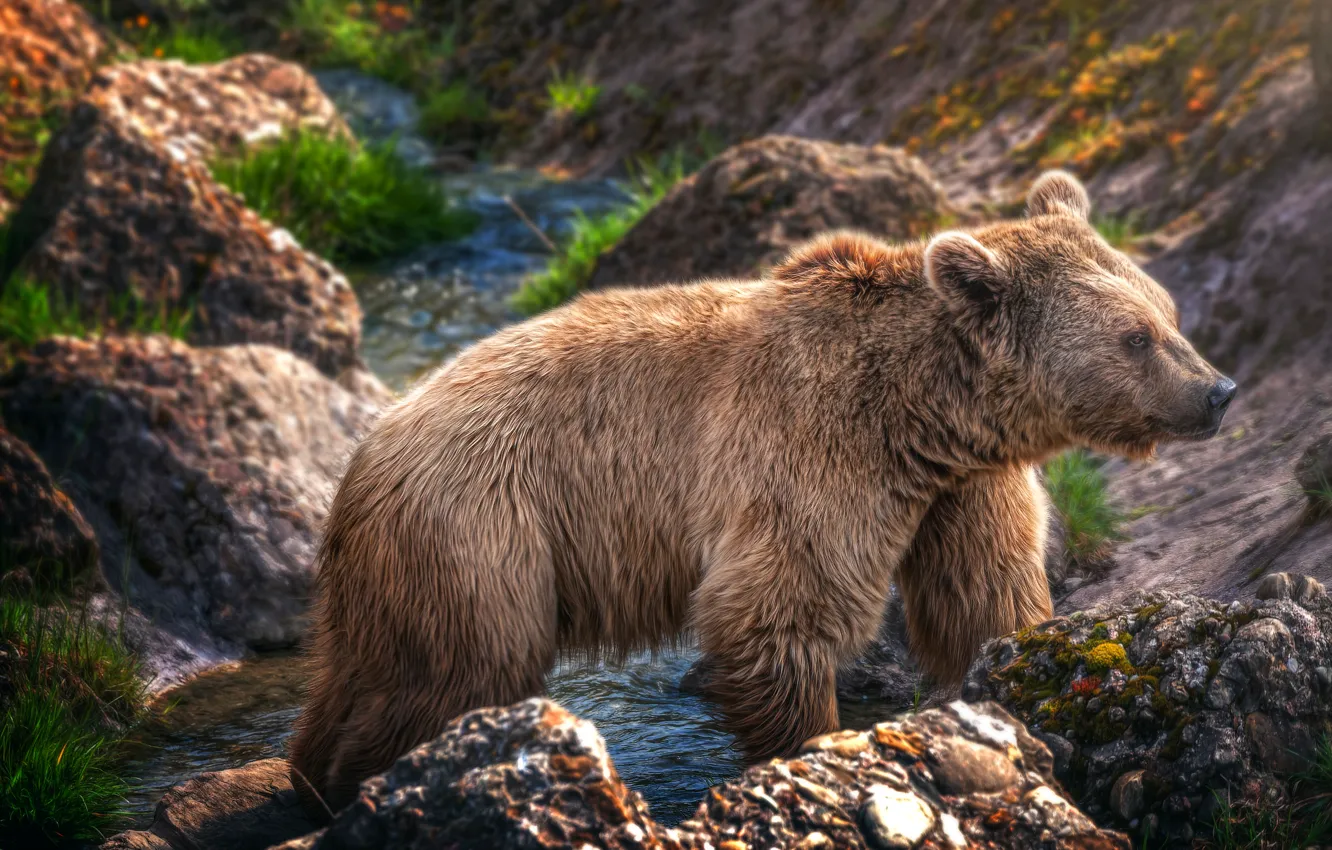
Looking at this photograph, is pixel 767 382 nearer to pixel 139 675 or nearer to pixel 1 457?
pixel 139 675

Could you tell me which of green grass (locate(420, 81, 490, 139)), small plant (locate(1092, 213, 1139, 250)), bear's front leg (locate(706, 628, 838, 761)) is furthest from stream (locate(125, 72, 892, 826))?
green grass (locate(420, 81, 490, 139))

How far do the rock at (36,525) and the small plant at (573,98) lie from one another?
10104 mm

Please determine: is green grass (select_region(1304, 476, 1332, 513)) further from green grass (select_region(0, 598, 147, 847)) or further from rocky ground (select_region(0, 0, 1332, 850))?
green grass (select_region(0, 598, 147, 847))

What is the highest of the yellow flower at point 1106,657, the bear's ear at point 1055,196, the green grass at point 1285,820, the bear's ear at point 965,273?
the bear's ear at point 1055,196

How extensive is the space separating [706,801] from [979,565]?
1735 millimetres

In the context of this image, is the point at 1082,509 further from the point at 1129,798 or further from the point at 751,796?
the point at 751,796

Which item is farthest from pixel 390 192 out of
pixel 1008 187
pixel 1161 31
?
pixel 1161 31

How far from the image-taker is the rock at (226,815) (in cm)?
421

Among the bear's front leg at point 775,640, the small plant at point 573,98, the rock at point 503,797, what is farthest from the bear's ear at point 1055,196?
the small plant at point 573,98

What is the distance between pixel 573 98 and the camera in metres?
15.1

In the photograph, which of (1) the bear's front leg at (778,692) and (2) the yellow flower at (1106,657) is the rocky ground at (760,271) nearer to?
(2) the yellow flower at (1106,657)

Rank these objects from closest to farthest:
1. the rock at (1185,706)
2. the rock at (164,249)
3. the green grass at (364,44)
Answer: the rock at (1185,706) → the rock at (164,249) → the green grass at (364,44)

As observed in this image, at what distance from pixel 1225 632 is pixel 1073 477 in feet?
8.89

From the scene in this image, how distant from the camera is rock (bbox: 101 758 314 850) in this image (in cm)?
421
